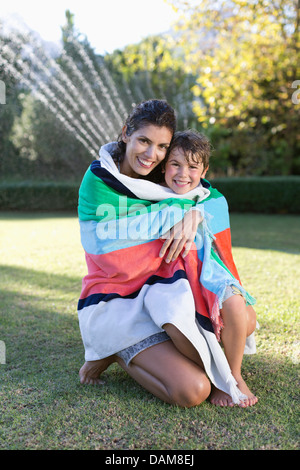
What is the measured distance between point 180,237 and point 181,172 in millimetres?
367

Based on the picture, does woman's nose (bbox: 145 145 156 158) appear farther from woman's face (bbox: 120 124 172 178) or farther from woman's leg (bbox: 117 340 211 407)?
woman's leg (bbox: 117 340 211 407)

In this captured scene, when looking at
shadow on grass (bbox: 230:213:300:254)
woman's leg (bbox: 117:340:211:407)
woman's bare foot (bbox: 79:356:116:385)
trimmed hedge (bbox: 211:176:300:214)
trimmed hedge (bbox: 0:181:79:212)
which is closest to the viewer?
woman's leg (bbox: 117:340:211:407)

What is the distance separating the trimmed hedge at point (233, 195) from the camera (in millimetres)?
11867

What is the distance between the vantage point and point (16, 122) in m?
18.2

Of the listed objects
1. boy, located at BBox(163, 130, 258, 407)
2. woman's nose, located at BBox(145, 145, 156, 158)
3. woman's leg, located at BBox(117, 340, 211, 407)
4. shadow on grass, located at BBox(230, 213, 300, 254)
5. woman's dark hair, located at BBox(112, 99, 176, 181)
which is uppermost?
woman's dark hair, located at BBox(112, 99, 176, 181)

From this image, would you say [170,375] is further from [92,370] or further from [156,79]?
[156,79]

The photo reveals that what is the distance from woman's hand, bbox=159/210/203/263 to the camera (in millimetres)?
2344

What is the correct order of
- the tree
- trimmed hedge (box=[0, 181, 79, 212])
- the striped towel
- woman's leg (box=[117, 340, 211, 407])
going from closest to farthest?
woman's leg (box=[117, 340, 211, 407]) → the striped towel → trimmed hedge (box=[0, 181, 79, 212]) → the tree

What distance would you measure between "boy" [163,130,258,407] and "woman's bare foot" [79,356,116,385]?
0.43 m

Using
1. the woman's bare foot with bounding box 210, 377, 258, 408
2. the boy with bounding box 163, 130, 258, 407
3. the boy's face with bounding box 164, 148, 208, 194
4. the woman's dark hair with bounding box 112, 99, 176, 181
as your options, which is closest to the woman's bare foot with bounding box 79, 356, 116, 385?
the boy with bounding box 163, 130, 258, 407

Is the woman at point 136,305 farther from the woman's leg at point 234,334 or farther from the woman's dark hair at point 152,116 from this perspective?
the woman's leg at point 234,334

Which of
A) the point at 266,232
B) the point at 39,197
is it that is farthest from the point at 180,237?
the point at 39,197

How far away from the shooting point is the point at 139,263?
2.39m
